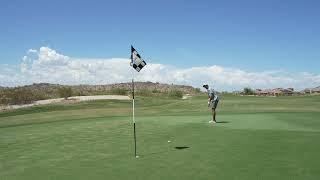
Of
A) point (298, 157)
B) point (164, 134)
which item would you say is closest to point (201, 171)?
point (298, 157)

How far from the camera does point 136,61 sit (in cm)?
1448

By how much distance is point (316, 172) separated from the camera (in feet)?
36.6

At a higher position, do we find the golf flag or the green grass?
the golf flag

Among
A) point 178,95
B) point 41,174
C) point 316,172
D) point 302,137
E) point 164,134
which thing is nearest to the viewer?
point 316,172

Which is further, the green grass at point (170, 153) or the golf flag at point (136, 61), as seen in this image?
the golf flag at point (136, 61)

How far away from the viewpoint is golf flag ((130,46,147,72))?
47.5ft

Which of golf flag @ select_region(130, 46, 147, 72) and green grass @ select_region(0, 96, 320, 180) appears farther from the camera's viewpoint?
golf flag @ select_region(130, 46, 147, 72)

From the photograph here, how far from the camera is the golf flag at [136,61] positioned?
1448 cm

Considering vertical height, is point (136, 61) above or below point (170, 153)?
above

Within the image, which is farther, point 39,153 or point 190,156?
point 39,153

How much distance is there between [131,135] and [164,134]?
1439mm

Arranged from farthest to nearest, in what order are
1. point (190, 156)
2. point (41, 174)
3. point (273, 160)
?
point (190, 156)
point (273, 160)
point (41, 174)

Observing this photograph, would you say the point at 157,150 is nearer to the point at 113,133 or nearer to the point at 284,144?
the point at 284,144

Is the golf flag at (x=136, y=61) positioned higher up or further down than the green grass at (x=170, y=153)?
higher up
